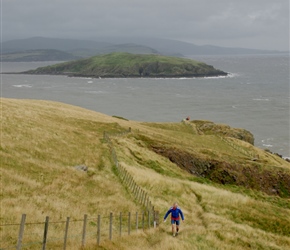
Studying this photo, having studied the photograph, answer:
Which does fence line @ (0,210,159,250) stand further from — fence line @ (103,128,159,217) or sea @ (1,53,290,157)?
sea @ (1,53,290,157)

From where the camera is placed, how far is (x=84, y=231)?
1577 cm

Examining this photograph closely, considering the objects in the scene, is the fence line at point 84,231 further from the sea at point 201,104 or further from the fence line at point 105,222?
the sea at point 201,104

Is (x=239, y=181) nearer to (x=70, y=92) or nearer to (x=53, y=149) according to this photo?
(x=53, y=149)

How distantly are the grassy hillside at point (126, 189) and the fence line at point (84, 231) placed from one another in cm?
72

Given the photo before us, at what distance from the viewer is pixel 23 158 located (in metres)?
33.3

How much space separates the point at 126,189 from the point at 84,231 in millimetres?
14926

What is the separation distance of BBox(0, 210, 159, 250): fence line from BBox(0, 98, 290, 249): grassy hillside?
2.37 ft

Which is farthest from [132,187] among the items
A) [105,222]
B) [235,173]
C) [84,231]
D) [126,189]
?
[235,173]

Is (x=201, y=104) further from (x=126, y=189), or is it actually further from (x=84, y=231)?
(x=84, y=231)

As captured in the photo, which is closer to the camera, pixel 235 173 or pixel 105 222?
pixel 105 222

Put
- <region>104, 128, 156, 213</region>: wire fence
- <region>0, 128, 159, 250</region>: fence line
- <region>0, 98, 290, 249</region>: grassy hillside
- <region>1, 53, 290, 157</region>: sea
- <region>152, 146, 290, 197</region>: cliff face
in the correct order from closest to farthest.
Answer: <region>0, 128, 159, 250</region>: fence line → <region>0, 98, 290, 249</region>: grassy hillside → <region>104, 128, 156, 213</region>: wire fence → <region>152, 146, 290, 197</region>: cliff face → <region>1, 53, 290, 157</region>: sea

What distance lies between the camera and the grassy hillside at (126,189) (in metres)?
21.5

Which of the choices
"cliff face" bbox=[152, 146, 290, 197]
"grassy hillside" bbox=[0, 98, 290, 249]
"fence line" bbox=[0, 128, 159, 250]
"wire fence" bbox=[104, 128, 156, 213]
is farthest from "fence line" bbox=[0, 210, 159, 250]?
"cliff face" bbox=[152, 146, 290, 197]

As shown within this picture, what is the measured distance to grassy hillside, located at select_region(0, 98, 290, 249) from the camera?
21.5 m
